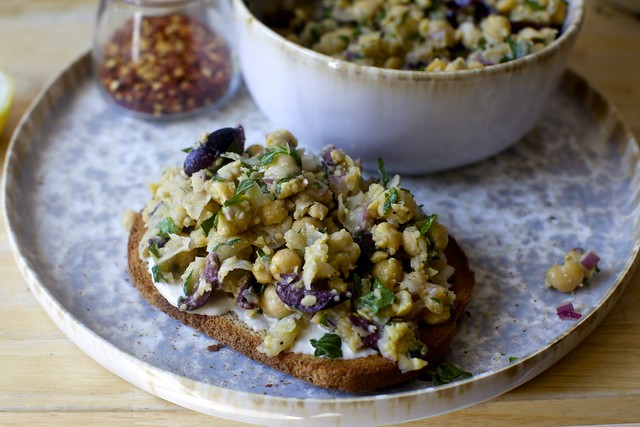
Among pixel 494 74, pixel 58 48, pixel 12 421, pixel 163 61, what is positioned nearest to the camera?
pixel 12 421

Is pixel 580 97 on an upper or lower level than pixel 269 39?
lower

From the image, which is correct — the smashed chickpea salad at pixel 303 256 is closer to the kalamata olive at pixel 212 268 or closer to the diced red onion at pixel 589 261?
the kalamata olive at pixel 212 268

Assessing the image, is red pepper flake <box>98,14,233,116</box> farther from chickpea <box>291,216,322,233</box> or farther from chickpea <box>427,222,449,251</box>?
chickpea <box>427,222,449,251</box>

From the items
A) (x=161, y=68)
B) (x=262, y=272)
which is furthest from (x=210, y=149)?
(x=161, y=68)

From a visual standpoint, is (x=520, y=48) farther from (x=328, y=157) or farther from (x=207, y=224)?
(x=207, y=224)

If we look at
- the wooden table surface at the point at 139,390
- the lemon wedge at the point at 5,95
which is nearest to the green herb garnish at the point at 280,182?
the wooden table surface at the point at 139,390

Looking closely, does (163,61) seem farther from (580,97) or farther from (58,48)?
(580,97)

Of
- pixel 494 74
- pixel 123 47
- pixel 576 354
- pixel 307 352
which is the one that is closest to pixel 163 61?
pixel 123 47
